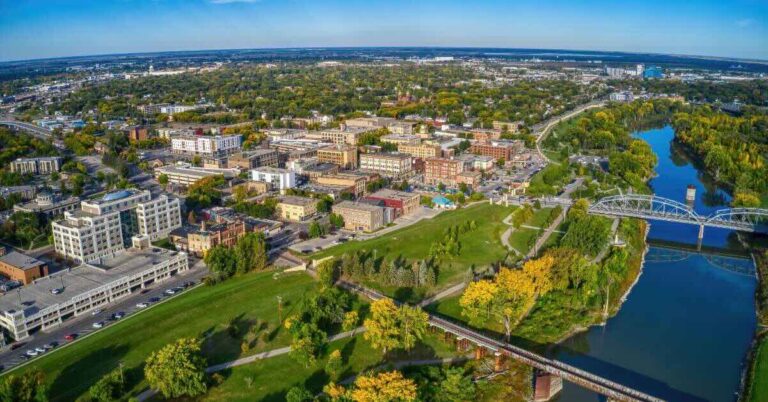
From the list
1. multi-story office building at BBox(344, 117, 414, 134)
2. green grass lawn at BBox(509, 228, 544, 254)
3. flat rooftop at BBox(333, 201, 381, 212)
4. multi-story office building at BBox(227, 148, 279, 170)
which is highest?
multi-story office building at BBox(344, 117, 414, 134)

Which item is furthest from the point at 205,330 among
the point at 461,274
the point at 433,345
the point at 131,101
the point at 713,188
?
the point at 131,101

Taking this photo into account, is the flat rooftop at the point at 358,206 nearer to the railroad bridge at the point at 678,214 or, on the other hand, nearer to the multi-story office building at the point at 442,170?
the multi-story office building at the point at 442,170

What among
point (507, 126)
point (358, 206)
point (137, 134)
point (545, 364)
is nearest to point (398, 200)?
point (358, 206)

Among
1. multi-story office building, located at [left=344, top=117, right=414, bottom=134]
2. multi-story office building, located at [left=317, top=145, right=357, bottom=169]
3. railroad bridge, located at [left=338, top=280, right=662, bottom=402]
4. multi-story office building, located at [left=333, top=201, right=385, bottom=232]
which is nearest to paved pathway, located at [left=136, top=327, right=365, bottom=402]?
railroad bridge, located at [left=338, top=280, right=662, bottom=402]

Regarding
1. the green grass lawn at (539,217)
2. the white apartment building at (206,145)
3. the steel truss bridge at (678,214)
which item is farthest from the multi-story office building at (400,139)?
the steel truss bridge at (678,214)

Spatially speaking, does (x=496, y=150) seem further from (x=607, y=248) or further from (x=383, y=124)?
(x=607, y=248)

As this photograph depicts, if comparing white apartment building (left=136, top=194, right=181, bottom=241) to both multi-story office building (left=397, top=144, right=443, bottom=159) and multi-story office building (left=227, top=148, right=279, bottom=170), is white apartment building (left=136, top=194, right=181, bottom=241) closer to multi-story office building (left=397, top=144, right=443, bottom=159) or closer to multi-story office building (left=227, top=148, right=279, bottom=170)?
multi-story office building (left=227, top=148, right=279, bottom=170)
